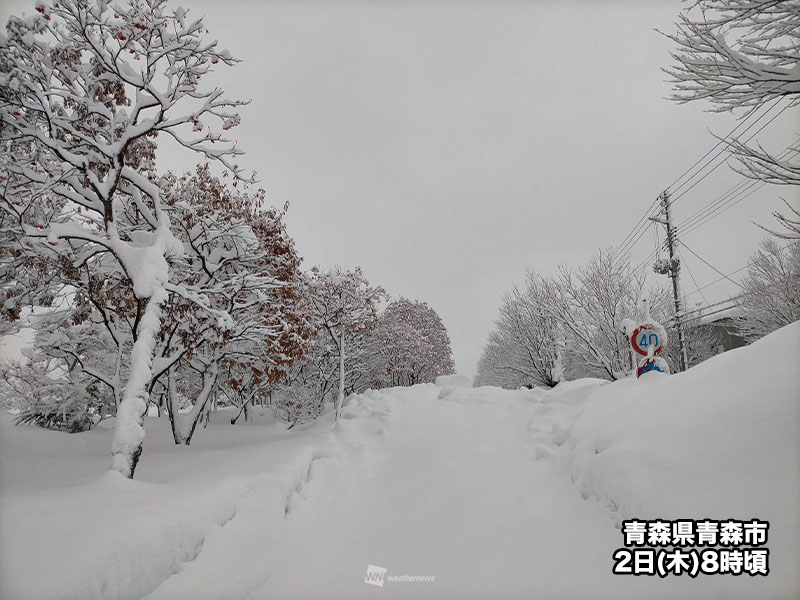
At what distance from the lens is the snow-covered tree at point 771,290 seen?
698 inches

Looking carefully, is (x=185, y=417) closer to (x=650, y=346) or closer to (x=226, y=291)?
(x=226, y=291)

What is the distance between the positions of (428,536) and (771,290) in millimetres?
23560

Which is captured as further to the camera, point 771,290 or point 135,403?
point 771,290

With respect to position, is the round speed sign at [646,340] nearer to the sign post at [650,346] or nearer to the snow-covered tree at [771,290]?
the sign post at [650,346]

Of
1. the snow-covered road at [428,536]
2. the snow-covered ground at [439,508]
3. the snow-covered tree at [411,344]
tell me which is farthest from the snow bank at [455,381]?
the snow-covered ground at [439,508]

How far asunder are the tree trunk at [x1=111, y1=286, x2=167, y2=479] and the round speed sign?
34.3ft

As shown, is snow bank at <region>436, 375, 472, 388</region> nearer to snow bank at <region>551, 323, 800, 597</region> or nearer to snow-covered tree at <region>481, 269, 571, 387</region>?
snow-covered tree at <region>481, 269, 571, 387</region>

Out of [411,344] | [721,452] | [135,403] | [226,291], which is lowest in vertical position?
[135,403]

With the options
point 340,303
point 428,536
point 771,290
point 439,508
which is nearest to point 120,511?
point 428,536

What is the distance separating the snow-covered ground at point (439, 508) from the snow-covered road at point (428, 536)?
1.1 inches

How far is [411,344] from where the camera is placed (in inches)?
988

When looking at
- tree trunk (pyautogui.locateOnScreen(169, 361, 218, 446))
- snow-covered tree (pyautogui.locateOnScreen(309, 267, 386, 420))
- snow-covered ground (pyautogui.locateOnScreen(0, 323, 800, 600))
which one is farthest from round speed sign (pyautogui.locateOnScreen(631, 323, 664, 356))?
tree trunk (pyautogui.locateOnScreen(169, 361, 218, 446))

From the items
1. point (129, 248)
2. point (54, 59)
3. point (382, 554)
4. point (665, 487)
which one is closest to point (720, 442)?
point (665, 487)

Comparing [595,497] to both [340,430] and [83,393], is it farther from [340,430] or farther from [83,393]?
[83,393]
